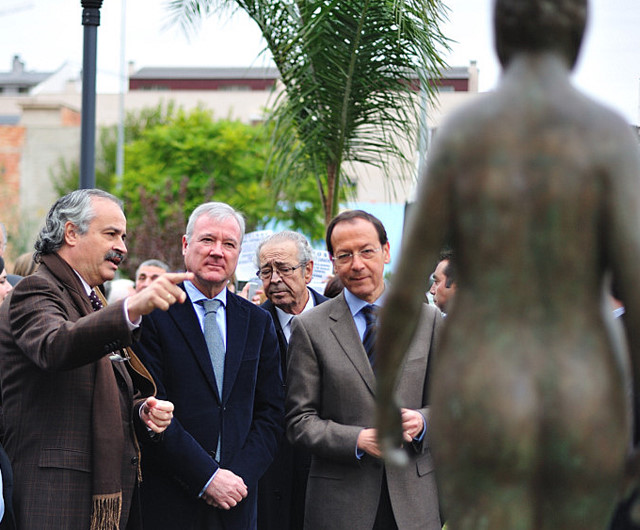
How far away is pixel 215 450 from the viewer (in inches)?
183

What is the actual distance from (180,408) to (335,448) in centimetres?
86

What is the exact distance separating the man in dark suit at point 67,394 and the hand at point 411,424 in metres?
1.06

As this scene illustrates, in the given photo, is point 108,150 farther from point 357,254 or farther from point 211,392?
point 357,254

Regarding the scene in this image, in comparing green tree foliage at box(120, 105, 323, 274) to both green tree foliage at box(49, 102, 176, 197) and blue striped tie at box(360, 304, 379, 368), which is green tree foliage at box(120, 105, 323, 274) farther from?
blue striped tie at box(360, 304, 379, 368)

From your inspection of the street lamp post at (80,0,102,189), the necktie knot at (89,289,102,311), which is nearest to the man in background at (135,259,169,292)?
the street lamp post at (80,0,102,189)

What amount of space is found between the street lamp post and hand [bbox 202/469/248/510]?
3.76 m

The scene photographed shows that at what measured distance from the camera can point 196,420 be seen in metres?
4.61

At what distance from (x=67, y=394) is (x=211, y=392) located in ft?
2.66

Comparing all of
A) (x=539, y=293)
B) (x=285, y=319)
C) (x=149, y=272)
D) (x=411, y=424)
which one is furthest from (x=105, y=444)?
(x=149, y=272)

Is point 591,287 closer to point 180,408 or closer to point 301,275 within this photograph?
point 180,408

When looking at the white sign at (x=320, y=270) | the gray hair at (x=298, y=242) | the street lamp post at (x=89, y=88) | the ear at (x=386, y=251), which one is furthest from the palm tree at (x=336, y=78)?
the ear at (x=386, y=251)

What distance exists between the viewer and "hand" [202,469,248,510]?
4.47 m

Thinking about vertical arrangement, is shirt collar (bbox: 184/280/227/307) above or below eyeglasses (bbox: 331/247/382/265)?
below

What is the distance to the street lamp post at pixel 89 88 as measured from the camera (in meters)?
7.64
